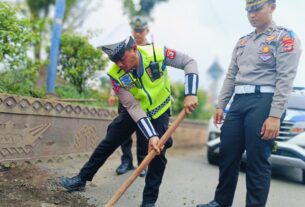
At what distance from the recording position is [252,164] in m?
2.95

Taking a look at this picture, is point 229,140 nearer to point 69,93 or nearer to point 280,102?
point 280,102

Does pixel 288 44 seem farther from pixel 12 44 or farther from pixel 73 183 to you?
pixel 12 44

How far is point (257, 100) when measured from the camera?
301 centimetres

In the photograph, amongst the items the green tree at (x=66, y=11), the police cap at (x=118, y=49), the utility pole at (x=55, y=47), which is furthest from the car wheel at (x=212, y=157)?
the green tree at (x=66, y=11)

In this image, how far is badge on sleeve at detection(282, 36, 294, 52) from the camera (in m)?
2.86

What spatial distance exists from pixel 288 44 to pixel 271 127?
65cm

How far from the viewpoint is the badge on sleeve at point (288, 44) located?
2.86m

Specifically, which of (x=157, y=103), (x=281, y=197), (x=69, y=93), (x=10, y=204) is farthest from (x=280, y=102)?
(x=69, y=93)

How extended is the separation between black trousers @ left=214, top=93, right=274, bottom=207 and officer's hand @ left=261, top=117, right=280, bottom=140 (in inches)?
3.4

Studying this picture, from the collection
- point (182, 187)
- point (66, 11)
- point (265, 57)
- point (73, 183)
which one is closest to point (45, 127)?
point (73, 183)

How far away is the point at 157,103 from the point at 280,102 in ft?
3.28

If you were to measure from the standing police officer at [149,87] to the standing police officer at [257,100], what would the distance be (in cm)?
44

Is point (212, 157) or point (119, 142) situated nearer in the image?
point (119, 142)

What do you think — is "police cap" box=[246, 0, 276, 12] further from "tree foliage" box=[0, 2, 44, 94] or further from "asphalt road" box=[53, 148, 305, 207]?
"tree foliage" box=[0, 2, 44, 94]
